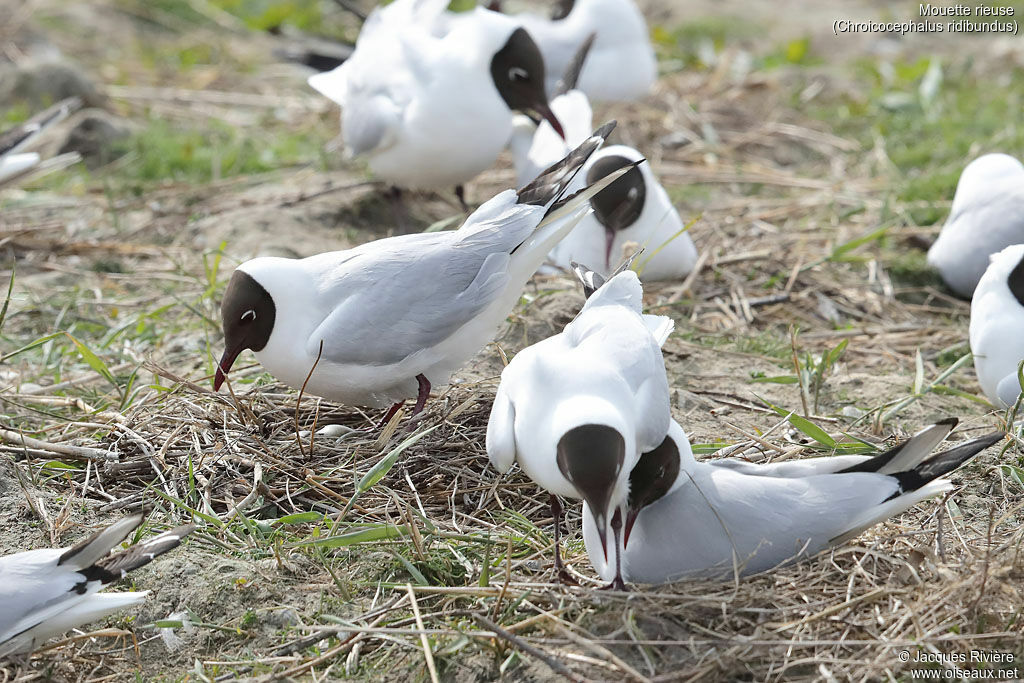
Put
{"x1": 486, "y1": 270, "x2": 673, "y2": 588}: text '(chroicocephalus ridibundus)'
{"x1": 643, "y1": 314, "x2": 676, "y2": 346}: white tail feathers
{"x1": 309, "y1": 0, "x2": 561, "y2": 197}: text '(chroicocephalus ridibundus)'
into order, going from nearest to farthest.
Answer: {"x1": 486, "y1": 270, "x2": 673, "y2": 588}: text '(chroicocephalus ridibundus)', {"x1": 643, "y1": 314, "x2": 676, "y2": 346}: white tail feathers, {"x1": 309, "y1": 0, "x2": 561, "y2": 197}: text '(chroicocephalus ridibundus)'

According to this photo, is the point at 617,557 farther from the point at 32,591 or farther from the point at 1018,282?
the point at 1018,282

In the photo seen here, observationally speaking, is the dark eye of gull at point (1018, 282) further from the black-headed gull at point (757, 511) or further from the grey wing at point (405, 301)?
the grey wing at point (405, 301)

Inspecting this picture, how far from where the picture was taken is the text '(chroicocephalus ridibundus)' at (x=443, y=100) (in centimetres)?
562

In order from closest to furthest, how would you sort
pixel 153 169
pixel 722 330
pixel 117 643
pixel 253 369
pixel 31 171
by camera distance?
1. pixel 117 643
2. pixel 253 369
3. pixel 722 330
4. pixel 31 171
5. pixel 153 169

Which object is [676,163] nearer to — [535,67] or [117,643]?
[535,67]

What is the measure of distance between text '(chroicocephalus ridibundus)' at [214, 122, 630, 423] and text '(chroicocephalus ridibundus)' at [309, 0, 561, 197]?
1861 millimetres

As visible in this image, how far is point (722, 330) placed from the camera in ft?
16.2

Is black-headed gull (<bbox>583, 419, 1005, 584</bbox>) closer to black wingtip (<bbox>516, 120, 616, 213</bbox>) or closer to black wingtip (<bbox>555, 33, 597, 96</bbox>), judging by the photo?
black wingtip (<bbox>516, 120, 616, 213</bbox>)

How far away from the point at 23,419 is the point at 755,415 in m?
2.62

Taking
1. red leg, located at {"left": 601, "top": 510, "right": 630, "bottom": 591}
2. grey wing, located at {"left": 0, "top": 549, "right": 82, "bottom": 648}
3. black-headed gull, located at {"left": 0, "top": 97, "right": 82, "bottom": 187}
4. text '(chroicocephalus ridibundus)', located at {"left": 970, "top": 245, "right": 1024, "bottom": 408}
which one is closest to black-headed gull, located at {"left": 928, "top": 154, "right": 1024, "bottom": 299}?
text '(chroicocephalus ridibundus)', located at {"left": 970, "top": 245, "right": 1024, "bottom": 408}

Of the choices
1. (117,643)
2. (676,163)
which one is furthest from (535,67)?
(117,643)

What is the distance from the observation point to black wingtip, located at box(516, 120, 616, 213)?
380 centimetres

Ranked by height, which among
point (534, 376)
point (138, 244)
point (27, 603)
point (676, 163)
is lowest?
point (676, 163)

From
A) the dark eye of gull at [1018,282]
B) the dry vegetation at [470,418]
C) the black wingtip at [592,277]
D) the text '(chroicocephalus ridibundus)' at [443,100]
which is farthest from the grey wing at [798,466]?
the text '(chroicocephalus ridibundus)' at [443,100]
